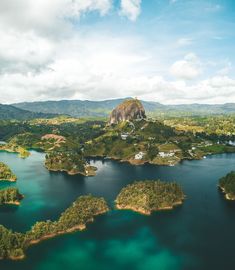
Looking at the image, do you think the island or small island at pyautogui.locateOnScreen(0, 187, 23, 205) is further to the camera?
small island at pyautogui.locateOnScreen(0, 187, 23, 205)

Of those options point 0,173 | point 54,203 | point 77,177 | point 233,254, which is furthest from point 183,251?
point 0,173

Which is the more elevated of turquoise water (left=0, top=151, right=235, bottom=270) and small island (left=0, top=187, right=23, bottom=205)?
small island (left=0, top=187, right=23, bottom=205)

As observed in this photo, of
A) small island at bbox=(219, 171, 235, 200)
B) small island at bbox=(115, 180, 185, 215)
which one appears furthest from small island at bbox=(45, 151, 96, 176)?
small island at bbox=(219, 171, 235, 200)

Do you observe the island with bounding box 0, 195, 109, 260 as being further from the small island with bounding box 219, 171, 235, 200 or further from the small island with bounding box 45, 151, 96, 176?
the small island with bounding box 45, 151, 96, 176

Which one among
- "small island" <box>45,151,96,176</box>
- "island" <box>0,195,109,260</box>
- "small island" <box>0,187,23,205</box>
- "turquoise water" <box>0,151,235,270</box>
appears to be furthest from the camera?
"small island" <box>45,151,96,176</box>

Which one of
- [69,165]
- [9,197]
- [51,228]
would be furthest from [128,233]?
[69,165]

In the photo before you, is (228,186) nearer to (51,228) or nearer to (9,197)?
(51,228)

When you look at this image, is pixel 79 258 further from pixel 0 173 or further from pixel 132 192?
pixel 0 173
